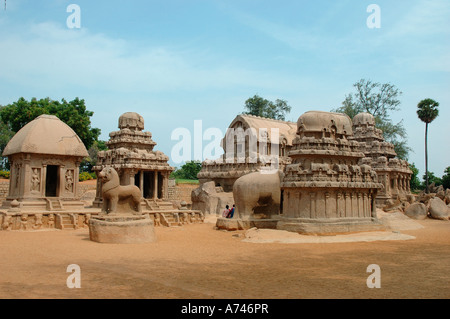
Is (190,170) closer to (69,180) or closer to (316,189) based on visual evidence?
(69,180)

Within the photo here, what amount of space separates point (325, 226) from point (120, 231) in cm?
743

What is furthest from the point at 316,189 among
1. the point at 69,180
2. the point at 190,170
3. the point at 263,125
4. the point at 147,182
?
the point at 190,170

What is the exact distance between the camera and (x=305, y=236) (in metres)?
14.7

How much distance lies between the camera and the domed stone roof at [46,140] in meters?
20.5

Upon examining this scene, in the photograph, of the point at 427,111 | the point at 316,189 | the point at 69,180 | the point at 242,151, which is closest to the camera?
the point at 316,189

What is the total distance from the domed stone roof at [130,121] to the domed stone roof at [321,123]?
1184cm

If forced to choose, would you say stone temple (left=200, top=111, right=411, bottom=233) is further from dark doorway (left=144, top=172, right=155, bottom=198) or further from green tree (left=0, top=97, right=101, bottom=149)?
green tree (left=0, top=97, right=101, bottom=149)

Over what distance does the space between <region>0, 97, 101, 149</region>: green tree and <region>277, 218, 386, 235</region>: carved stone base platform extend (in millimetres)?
29703

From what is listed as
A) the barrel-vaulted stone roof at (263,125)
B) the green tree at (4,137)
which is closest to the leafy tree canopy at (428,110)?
the barrel-vaulted stone roof at (263,125)

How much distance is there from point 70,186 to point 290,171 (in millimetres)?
12479

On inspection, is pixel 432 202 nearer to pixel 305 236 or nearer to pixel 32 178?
pixel 305 236

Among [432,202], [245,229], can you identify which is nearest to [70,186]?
[245,229]

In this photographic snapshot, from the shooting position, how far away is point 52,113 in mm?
39688

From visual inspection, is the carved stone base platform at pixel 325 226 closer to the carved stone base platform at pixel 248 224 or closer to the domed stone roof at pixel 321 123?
the carved stone base platform at pixel 248 224
